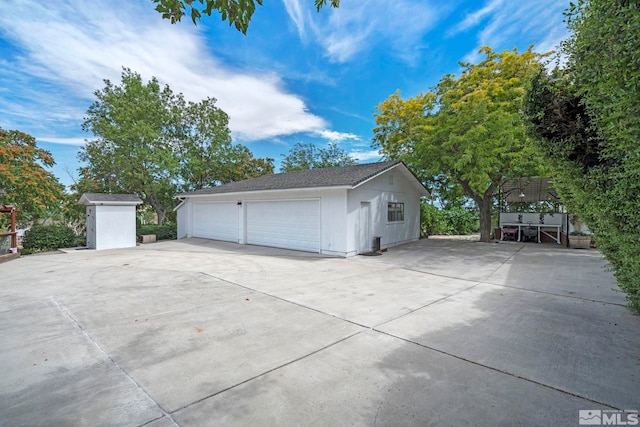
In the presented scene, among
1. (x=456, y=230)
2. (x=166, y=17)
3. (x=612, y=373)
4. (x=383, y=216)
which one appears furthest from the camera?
(x=456, y=230)

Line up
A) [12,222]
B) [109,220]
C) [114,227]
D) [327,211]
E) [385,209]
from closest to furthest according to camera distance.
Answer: [327,211] → [12,222] → [385,209] → [109,220] → [114,227]

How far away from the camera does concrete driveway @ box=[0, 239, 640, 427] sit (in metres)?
2.24

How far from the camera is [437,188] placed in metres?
16.9

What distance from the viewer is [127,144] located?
1911 cm

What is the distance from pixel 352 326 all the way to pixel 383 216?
846cm

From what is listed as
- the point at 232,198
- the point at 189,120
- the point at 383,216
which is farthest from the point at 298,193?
the point at 189,120

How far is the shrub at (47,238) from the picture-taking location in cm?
1266

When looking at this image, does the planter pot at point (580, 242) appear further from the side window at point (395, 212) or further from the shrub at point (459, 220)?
the side window at point (395, 212)

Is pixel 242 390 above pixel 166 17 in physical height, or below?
below

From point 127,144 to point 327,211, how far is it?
54.1ft

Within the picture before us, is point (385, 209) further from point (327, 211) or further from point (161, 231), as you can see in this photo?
point (161, 231)

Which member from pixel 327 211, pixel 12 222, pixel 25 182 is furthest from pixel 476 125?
pixel 25 182

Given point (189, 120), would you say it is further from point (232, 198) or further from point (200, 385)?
point (200, 385)

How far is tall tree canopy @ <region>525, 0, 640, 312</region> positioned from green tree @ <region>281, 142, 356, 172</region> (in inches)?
1179
